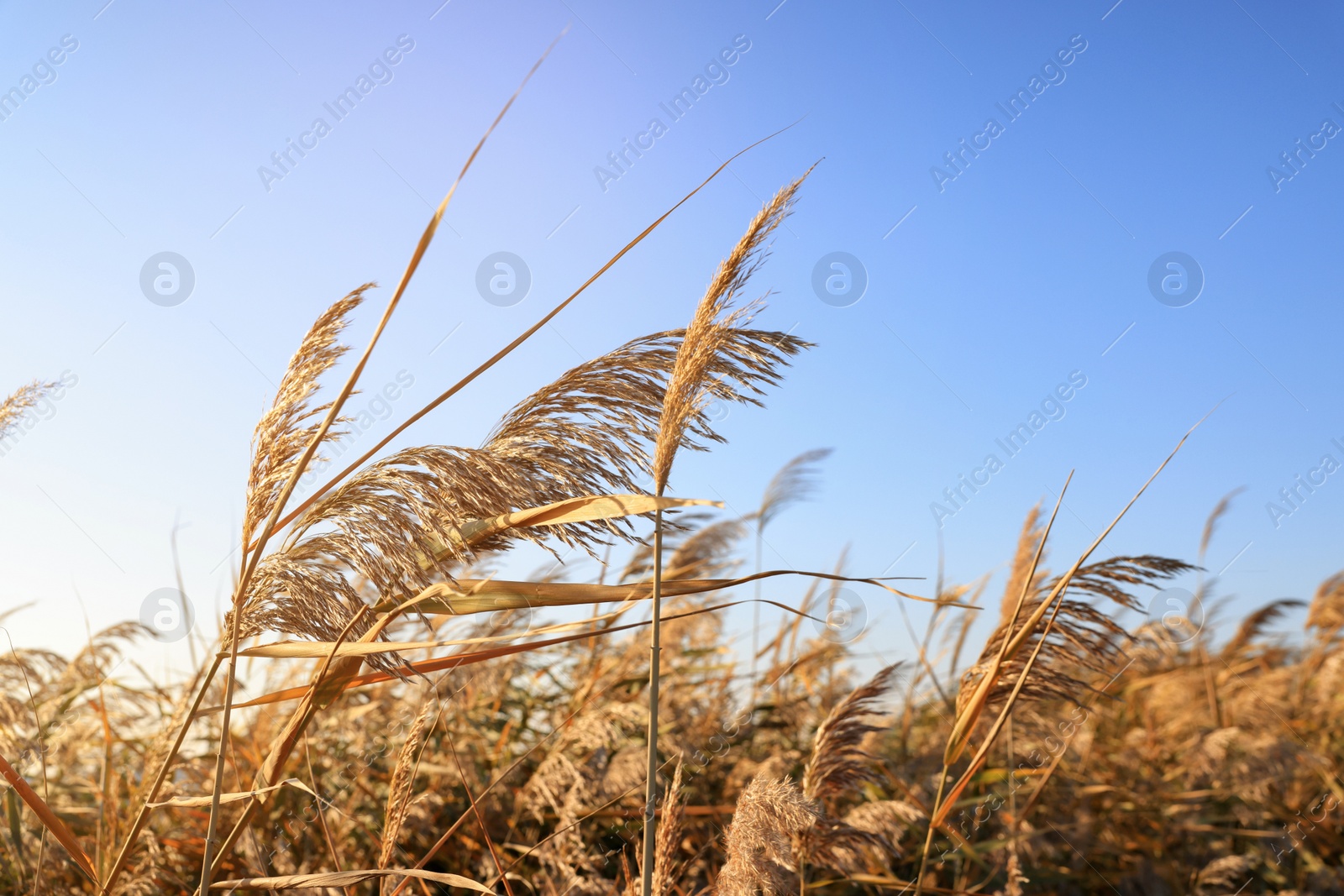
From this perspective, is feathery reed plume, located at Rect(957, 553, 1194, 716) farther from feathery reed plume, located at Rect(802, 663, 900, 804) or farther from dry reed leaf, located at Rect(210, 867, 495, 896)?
→ dry reed leaf, located at Rect(210, 867, 495, 896)

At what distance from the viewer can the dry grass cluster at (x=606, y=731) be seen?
1517 millimetres

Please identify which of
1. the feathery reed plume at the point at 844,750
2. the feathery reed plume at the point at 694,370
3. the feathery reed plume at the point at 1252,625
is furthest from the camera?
the feathery reed plume at the point at 1252,625

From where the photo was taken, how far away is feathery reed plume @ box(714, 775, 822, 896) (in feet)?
4.93

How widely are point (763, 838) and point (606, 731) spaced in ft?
4.12

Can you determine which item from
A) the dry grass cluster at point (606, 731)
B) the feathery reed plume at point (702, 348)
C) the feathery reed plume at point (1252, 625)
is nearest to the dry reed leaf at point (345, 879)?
the dry grass cluster at point (606, 731)

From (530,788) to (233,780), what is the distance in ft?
3.90

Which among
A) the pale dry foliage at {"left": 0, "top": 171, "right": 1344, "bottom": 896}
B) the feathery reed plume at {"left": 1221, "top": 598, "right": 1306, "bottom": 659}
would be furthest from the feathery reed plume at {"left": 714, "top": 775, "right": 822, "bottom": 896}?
the feathery reed plume at {"left": 1221, "top": 598, "right": 1306, "bottom": 659}

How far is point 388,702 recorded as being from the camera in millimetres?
3424

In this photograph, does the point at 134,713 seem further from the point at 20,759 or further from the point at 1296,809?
the point at 1296,809

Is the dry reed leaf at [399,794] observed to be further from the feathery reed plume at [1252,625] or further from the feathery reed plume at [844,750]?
the feathery reed plume at [1252,625]

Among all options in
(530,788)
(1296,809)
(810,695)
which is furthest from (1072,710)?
(530,788)

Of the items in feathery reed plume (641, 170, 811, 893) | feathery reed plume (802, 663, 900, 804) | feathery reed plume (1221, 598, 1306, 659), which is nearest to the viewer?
feathery reed plume (641, 170, 811, 893)

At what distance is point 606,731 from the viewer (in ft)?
8.81

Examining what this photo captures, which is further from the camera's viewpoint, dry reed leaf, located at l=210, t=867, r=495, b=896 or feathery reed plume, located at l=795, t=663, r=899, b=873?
feathery reed plume, located at l=795, t=663, r=899, b=873
